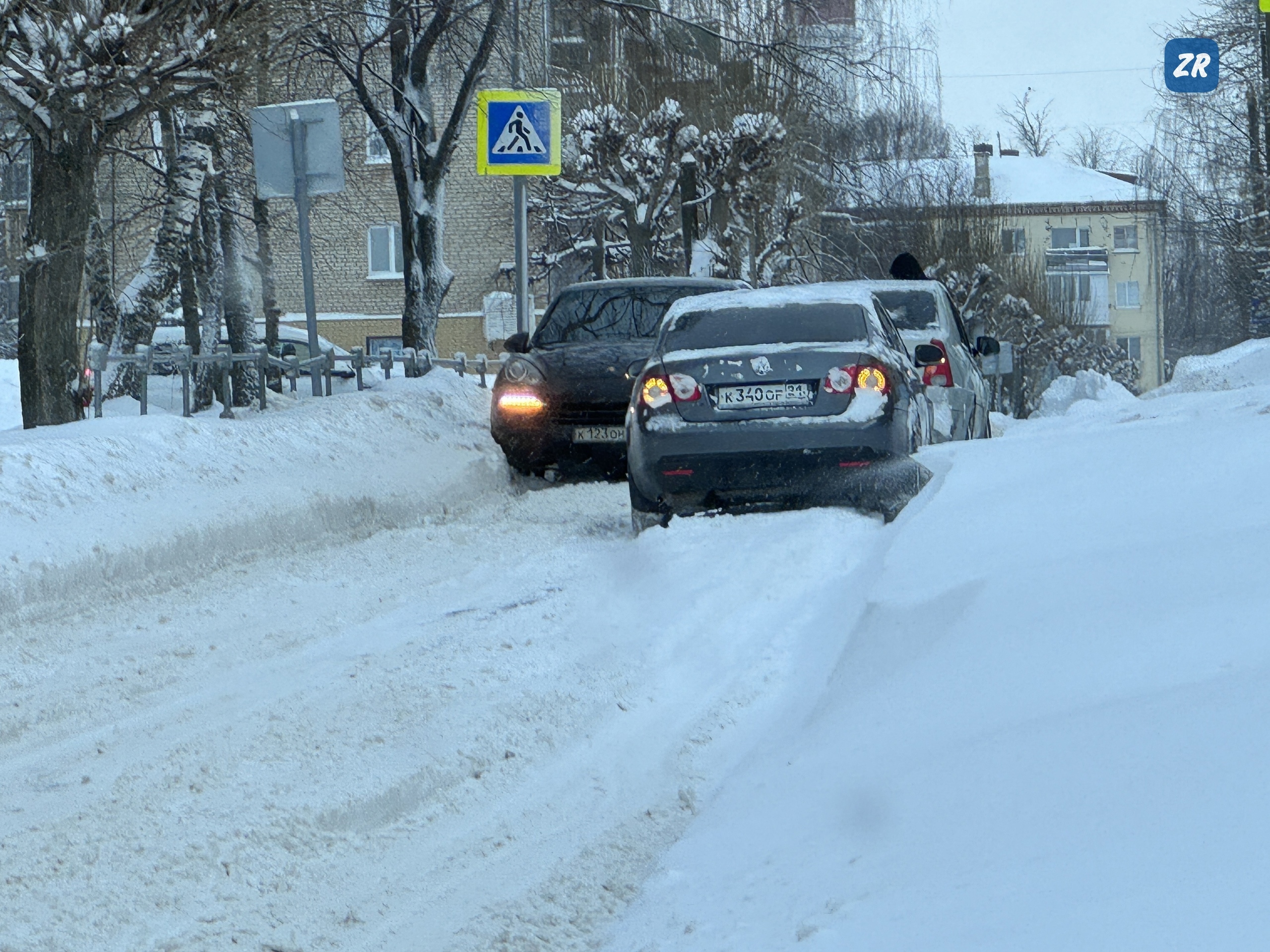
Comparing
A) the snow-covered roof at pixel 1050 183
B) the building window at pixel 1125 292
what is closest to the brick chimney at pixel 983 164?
the snow-covered roof at pixel 1050 183

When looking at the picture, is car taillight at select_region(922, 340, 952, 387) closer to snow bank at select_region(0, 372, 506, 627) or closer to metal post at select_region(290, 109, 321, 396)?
snow bank at select_region(0, 372, 506, 627)

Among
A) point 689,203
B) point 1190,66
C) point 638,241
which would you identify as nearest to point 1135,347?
point 1190,66

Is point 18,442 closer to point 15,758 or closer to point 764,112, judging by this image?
point 15,758

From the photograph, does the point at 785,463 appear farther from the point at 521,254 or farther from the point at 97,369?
the point at 521,254

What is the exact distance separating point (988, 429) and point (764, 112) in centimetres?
1571

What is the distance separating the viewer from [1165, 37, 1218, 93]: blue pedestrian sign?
28547 millimetres

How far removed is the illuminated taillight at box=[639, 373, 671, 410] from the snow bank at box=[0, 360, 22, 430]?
17.9 metres

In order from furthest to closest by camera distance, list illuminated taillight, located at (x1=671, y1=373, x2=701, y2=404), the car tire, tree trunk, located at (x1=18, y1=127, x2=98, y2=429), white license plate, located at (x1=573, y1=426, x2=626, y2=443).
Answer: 1. white license plate, located at (x1=573, y1=426, x2=626, y2=443)
2. tree trunk, located at (x1=18, y1=127, x2=98, y2=429)
3. the car tire
4. illuminated taillight, located at (x1=671, y1=373, x2=701, y2=404)

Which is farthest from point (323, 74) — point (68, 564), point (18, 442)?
point (68, 564)

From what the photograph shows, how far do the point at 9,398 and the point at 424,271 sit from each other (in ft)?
49.0

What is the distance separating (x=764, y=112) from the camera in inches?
1149

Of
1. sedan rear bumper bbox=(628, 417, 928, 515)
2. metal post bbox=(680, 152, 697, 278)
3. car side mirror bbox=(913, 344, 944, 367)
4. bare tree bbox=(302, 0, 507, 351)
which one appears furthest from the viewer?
metal post bbox=(680, 152, 697, 278)

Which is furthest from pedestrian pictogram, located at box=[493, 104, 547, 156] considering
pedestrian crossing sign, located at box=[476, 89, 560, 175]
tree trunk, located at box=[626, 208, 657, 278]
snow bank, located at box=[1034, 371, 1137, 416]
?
snow bank, located at box=[1034, 371, 1137, 416]

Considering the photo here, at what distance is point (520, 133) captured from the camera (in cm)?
1677
